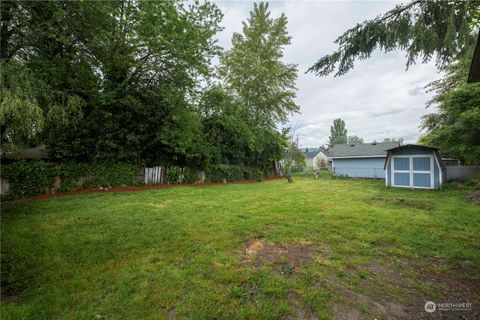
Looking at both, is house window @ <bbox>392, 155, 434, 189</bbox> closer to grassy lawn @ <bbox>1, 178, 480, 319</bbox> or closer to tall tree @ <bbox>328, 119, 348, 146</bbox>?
grassy lawn @ <bbox>1, 178, 480, 319</bbox>

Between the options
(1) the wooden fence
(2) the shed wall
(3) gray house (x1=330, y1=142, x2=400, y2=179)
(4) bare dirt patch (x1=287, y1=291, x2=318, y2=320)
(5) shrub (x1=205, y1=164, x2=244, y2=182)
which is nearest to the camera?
(4) bare dirt patch (x1=287, y1=291, x2=318, y2=320)

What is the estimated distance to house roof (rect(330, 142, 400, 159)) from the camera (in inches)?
772

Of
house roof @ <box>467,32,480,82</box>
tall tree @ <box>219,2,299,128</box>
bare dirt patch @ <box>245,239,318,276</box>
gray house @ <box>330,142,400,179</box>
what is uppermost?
tall tree @ <box>219,2,299,128</box>

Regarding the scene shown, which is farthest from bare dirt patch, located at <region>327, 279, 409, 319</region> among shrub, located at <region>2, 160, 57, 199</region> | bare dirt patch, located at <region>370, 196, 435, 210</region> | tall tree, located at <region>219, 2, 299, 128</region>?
tall tree, located at <region>219, 2, 299, 128</region>

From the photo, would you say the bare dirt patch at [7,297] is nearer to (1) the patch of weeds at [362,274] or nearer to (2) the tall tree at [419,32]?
(1) the patch of weeds at [362,274]

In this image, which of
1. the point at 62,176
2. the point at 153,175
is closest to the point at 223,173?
the point at 153,175

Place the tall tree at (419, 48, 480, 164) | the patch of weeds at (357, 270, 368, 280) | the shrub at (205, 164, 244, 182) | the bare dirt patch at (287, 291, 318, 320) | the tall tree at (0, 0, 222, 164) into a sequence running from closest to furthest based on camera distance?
the bare dirt patch at (287, 291, 318, 320) < the patch of weeds at (357, 270, 368, 280) < the tall tree at (0, 0, 222, 164) < the tall tree at (419, 48, 480, 164) < the shrub at (205, 164, 244, 182)

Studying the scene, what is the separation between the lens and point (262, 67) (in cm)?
1956

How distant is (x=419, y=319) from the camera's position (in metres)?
2.12

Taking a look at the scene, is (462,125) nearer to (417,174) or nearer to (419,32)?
(417,174)

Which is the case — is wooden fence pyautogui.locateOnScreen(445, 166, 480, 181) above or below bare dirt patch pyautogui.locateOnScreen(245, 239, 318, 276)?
above

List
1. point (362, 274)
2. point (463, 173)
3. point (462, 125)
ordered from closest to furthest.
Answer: point (362, 274)
point (462, 125)
point (463, 173)

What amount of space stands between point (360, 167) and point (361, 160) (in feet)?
2.22

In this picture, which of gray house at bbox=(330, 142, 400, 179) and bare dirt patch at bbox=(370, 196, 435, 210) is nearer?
bare dirt patch at bbox=(370, 196, 435, 210)
